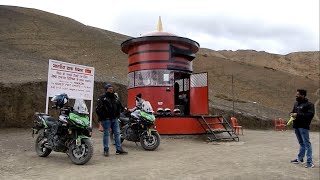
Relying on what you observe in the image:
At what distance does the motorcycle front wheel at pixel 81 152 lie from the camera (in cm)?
768

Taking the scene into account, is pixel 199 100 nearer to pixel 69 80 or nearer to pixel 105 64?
pixel 69 80

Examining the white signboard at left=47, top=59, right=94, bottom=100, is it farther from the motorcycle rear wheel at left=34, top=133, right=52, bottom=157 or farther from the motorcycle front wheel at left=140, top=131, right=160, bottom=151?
the motorcycle front wheel at left=140, top=131, right=160, bottom=151

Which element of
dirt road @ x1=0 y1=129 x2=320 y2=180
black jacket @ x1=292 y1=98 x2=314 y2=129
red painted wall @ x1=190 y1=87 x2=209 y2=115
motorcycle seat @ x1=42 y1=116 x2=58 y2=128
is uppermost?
red painted wall @ x1=190 y1=87 x2=209 y2=115

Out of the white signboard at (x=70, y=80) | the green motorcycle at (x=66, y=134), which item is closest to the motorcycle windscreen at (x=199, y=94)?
the white signboard at (x=70, y=80)

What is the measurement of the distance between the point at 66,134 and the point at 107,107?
3.75 ft

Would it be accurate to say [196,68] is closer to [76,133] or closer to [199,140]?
[199,140]

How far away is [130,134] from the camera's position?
33.7ft

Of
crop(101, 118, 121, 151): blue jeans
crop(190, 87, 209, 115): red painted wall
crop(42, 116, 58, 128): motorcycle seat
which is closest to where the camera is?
crop(42, 116, 58, 128): motorcycle seat

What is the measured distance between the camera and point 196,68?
4575 cm

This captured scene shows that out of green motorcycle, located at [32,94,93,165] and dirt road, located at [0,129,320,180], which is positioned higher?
green motorcycle, located at [32,94,93,165]

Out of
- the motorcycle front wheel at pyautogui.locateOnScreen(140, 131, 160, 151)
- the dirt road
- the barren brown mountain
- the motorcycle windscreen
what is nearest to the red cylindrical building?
the motorcycle windscreen

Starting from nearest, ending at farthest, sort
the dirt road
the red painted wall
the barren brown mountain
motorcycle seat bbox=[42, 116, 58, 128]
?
1. the dirt road
2. motorcycle seat bbox=[42, 116, 58, 128]
3. the red painted wall
4. the barren brown mountain

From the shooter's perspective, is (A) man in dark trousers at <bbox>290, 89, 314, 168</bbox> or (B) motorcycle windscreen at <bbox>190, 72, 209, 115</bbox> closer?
(A) man in dark trousers at <bbox>290, 89, 314, 168</bbox>

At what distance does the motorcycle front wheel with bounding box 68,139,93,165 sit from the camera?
7684 mm
